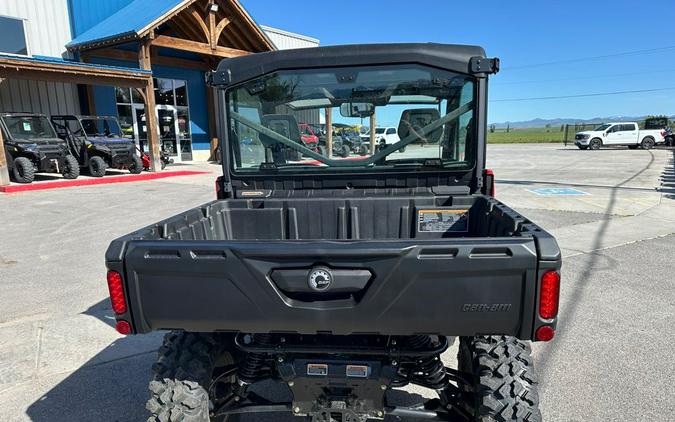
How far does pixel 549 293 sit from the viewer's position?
168 cm

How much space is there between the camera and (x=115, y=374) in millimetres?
3268

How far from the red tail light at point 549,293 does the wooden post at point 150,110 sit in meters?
17.1

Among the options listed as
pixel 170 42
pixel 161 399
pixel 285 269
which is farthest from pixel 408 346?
pixel 170 42

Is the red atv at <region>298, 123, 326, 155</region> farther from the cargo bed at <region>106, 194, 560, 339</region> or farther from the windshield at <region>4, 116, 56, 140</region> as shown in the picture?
the windshield at <region>4, 116, 56, 140</region>

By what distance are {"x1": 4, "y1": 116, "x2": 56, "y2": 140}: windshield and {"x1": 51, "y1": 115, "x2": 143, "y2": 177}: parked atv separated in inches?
23.4

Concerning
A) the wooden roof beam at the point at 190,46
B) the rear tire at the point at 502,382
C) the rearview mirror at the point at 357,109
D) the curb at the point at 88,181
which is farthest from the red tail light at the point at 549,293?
the wooden roof beam at the point at 190,46

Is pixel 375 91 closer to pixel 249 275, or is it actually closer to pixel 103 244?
pixel 249 275

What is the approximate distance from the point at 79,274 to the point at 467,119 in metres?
5.18

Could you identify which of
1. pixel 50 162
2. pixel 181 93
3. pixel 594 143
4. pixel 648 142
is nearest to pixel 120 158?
pixel 50 162

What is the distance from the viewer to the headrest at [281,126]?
10.5ft

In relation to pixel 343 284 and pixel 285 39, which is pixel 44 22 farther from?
pixel 343 284

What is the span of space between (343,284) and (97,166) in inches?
606

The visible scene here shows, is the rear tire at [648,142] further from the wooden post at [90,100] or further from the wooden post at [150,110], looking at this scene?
the wooden post at [90,100]

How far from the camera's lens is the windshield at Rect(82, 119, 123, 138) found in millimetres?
16031
